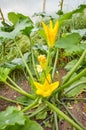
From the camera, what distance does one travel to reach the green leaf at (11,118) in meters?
0.78

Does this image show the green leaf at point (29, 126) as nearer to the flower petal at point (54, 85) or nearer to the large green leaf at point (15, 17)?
the flower petal at point (54, 85)

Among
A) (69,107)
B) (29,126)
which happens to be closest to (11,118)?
(29,126)

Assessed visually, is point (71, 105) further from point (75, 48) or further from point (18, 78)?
point (75, 48)

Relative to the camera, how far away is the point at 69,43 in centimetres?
104

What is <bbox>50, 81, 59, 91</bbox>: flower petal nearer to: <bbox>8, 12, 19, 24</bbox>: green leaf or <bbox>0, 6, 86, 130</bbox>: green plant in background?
<bbox>0, 6, 86, 130</bbox>: green plant in background

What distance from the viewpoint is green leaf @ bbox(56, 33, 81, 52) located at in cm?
100

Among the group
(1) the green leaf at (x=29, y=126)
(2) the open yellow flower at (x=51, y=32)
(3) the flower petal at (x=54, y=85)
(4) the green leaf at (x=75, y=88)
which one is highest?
(2) the open yellow flower at (x=51, y=32)

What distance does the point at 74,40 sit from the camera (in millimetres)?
1059

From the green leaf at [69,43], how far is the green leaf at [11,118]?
0.87ft

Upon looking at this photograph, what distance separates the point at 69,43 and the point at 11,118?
1.08 feet

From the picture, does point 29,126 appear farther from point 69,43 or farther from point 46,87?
point 69,43

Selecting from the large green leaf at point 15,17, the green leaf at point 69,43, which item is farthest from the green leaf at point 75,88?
the large green leaf at point 15,17

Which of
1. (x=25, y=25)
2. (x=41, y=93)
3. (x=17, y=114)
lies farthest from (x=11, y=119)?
(x=25, y=25)

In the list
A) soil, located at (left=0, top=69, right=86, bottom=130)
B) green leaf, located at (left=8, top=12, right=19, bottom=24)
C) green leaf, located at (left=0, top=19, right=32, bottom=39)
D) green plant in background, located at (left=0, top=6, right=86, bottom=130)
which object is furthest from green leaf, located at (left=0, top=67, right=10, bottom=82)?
soil, located at (left=0, top=69, right=86, bottom=130)
